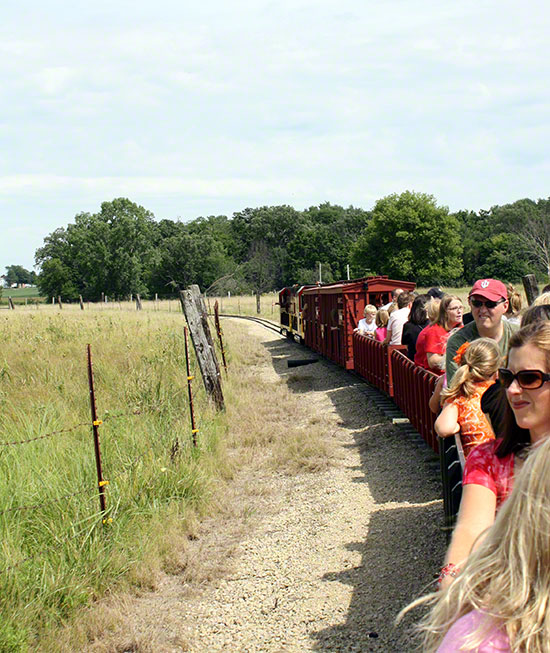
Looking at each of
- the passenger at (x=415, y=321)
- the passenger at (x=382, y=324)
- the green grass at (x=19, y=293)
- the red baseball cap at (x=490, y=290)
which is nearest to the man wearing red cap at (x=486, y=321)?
the red baseball cap at (x=490, y=290)

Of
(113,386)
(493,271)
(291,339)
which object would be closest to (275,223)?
(493,271)

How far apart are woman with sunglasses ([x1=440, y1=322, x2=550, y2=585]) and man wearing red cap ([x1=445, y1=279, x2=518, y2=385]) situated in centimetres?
226

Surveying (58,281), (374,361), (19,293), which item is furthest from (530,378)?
(19,293)

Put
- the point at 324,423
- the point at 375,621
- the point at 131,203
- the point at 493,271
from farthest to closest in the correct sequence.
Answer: the point at 131,203
the point at 493,271
the point at 324,423
the point at 375,621

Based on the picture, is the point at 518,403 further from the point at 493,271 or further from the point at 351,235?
the point at 351,235

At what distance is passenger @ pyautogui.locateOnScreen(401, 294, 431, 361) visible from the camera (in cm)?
961

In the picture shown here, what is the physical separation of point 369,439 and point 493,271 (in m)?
84.3

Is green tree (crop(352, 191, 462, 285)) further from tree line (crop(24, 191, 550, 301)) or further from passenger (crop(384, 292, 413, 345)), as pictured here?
passenger (crop(384, 292, 413, 345))

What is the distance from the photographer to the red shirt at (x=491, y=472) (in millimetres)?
2791

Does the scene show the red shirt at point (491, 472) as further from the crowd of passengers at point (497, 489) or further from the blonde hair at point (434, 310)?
the blonde hair at point (434, 310)

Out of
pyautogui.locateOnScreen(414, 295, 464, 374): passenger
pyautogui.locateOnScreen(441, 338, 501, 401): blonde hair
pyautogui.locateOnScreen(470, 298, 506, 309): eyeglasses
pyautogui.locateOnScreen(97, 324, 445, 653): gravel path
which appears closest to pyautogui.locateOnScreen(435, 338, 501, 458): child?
pyautogui.locateOnScreen(441, 338, 501, 401): blonde hair

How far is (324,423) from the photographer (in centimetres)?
1160

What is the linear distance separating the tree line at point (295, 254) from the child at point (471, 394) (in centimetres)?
6838

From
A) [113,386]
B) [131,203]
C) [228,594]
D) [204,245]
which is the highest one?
[131,203]
